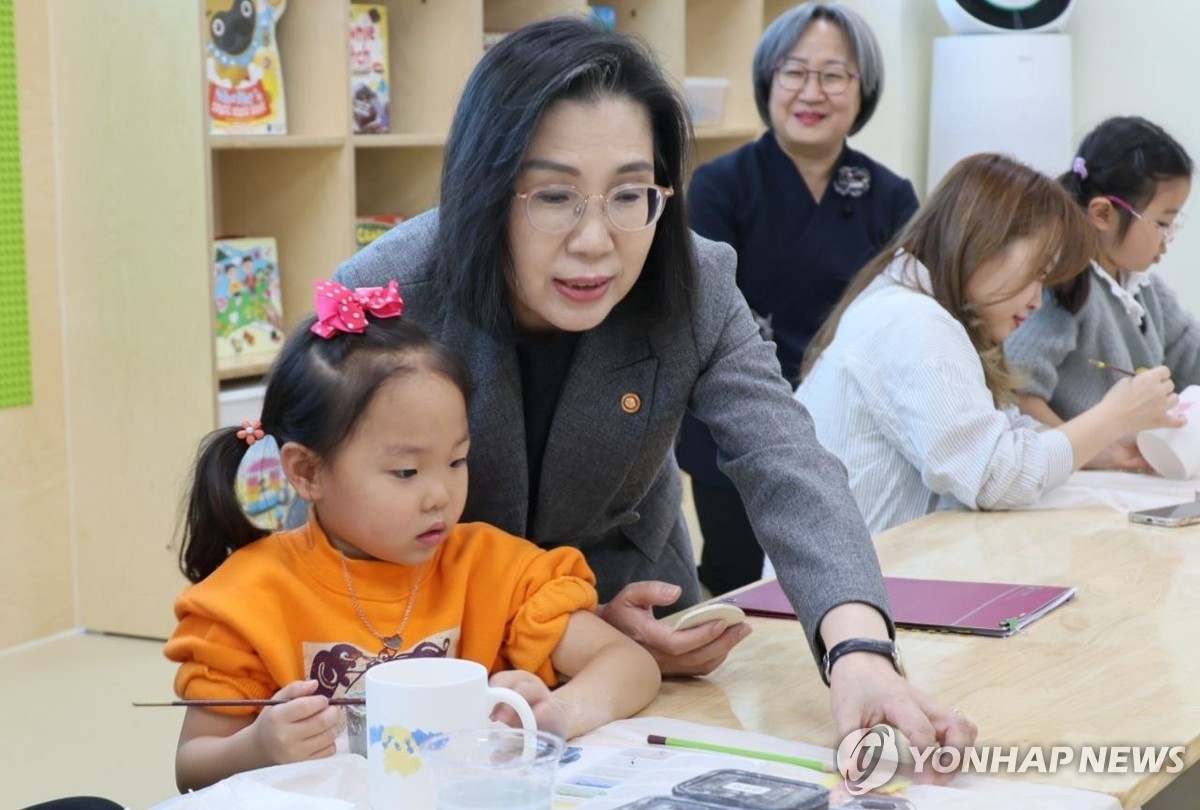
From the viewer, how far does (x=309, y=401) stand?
142 cm

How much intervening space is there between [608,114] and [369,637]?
1.71ft

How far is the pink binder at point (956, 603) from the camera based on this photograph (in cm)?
170

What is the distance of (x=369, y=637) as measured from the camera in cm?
139

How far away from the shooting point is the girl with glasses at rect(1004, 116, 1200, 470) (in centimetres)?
285

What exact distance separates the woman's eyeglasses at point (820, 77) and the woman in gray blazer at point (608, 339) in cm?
198

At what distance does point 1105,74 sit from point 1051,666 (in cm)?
426

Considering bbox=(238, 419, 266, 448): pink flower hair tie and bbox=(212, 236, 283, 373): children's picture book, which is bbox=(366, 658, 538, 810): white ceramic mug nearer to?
bbox=(238, 419, 266, 448): pink flower hair tie

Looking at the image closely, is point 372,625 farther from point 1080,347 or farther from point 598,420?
Result: point 1080,347

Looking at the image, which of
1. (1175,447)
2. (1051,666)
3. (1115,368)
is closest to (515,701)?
(1051,666)

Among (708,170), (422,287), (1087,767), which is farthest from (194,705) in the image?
(708,170)

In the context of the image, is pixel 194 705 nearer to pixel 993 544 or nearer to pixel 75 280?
pixel 993 544

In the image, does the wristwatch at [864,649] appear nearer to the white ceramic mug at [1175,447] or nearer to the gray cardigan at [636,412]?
the gray cardigan at [636,412]

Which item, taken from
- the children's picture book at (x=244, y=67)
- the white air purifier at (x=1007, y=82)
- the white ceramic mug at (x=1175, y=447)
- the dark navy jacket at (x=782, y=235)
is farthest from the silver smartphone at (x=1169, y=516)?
the white air purifier at (x=1007, y=82)

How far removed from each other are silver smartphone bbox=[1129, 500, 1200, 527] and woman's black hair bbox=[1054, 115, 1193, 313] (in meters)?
0.73
